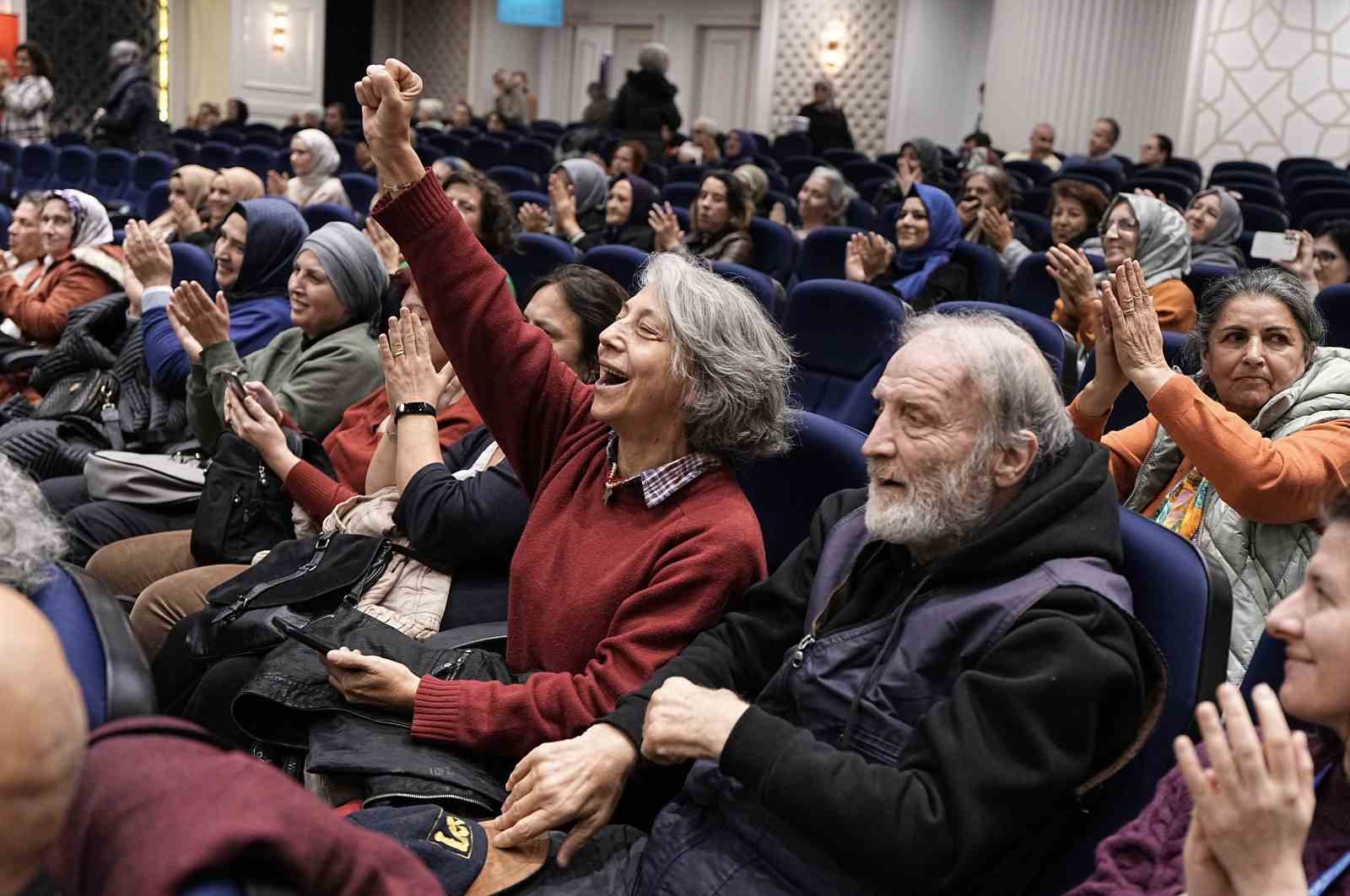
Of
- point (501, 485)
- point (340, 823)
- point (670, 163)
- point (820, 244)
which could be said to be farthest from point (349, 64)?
point (340, 823)

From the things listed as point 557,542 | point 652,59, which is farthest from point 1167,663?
point 652,59

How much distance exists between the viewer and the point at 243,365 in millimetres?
2951

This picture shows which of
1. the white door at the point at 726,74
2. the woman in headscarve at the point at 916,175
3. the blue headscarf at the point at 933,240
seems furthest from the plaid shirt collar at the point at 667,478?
the white door at the point at 726,74

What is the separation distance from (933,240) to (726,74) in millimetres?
11174

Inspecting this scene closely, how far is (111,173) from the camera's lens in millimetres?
9102

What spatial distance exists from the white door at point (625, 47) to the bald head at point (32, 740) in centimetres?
1597

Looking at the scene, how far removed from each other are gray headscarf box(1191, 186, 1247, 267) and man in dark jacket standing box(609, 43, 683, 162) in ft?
15.3

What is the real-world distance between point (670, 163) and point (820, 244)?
4.67 meters

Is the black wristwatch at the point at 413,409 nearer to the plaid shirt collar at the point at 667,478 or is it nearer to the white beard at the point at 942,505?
the plaid shirt collar at the point at 667,478

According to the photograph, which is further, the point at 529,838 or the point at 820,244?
the point at 820,244

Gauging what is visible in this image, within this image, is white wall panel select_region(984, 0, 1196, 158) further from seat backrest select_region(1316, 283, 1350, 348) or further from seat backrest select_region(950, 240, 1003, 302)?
seat backrest select_region(1316, 283, 1350, 348)

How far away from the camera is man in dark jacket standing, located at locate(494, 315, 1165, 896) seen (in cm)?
129

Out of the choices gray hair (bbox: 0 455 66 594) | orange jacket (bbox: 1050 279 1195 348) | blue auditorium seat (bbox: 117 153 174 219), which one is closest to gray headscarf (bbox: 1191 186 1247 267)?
orange jacket (bbox: 1050 279 1195 348)

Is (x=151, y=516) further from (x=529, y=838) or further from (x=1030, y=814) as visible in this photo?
(x=1030, y=814)
